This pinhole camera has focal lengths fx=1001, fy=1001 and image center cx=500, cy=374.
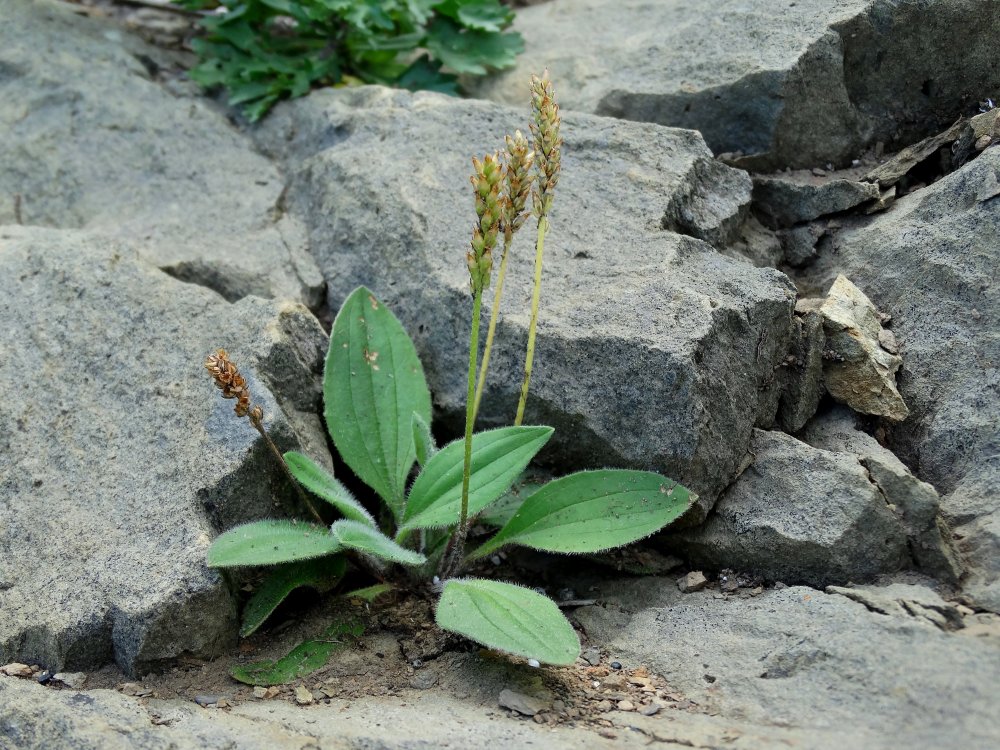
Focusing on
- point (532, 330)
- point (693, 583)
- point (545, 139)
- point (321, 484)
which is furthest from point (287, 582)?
point (545, 139)

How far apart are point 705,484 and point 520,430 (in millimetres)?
626

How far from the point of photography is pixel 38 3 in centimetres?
514

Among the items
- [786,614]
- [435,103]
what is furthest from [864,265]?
[435,103]

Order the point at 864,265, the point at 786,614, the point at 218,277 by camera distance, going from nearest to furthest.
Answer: the point at 786,614
the point at 864,265
the point at 218,277

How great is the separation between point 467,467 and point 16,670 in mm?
1392

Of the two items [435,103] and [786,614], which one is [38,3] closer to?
[435,103]

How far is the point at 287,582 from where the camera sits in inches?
122

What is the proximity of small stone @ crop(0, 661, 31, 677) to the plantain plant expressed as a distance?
60 centimetres

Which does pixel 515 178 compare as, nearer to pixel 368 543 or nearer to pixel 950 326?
pixel 368 543

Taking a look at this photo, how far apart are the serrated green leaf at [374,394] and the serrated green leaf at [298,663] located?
431 mm

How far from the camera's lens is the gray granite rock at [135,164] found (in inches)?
160

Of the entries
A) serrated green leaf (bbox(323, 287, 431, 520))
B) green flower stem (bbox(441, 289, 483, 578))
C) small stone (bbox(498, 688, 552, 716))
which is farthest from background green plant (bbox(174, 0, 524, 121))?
small stone (bbox(498, 688, 552, 716))

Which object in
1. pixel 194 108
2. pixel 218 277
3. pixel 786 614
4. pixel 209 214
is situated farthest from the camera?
pixel 194 108

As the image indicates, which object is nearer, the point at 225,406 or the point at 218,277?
the point at 225,406
